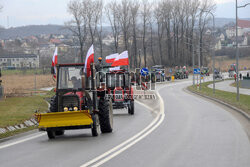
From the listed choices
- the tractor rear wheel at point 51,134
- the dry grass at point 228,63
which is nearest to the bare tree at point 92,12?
the dry grass at point 228,63

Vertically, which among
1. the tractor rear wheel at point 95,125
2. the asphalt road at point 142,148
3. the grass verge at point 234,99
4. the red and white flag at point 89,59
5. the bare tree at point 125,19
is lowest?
the grass verge at point 234,99

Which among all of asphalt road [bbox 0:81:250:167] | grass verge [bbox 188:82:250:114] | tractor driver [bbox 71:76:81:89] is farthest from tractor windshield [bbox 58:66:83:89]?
grass verge [bbox 188:82:250:114]

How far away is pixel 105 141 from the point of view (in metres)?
13.8

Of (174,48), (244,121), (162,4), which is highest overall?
(162,4)

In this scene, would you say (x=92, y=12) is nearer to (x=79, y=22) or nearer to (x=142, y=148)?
(x=79, y=22)

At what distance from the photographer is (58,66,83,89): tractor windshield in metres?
15.3

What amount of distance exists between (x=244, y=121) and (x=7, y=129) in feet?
35.5

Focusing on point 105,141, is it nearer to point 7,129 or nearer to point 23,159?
point 23,159

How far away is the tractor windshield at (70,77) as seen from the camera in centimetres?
1534

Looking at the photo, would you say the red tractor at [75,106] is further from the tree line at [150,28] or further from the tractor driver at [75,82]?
the tree line at [150,28]

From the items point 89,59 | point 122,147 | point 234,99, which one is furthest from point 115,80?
point 122,147

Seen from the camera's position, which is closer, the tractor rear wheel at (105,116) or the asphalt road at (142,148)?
the asphalt road at (142,148)

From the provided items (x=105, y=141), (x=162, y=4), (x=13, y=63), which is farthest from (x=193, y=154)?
(x=13, y=63)

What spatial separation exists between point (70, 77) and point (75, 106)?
4.06ft
